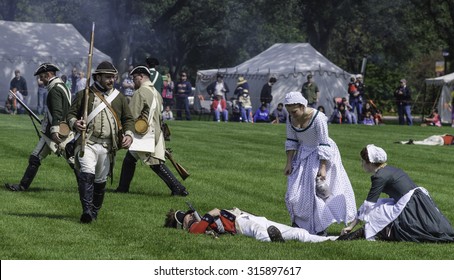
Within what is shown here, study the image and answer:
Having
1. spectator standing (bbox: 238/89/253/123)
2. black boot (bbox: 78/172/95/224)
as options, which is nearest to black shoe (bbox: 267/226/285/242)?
black boot (bbox: 78/172/95/224)

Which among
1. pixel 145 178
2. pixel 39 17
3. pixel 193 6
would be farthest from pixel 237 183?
pixel 39 17

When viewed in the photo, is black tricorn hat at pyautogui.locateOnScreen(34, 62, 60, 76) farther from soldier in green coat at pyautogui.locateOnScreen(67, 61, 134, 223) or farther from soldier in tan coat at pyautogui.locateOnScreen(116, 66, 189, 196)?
soldier in green coat at pyautogui.locateOnScreen(67, 61, 134, 223)

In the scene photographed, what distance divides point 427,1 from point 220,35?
22753 millimetres

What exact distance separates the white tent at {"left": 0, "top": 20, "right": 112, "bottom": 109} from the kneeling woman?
3597 cm

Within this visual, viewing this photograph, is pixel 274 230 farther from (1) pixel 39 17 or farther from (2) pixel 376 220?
(1) pixel 39 17

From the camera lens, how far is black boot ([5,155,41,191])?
16328 millimetres

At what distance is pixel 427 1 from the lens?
57.8 metres

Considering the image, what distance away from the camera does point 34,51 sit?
4853 centimetres

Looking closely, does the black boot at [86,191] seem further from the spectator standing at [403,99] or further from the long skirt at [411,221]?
the spectator standing at [403,99]

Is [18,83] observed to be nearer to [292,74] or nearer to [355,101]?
[292,74]

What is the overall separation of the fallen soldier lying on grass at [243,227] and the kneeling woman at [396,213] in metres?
0.43

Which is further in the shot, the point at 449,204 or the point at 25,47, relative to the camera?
the point at 25,47

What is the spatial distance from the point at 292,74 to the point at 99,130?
34.6m
